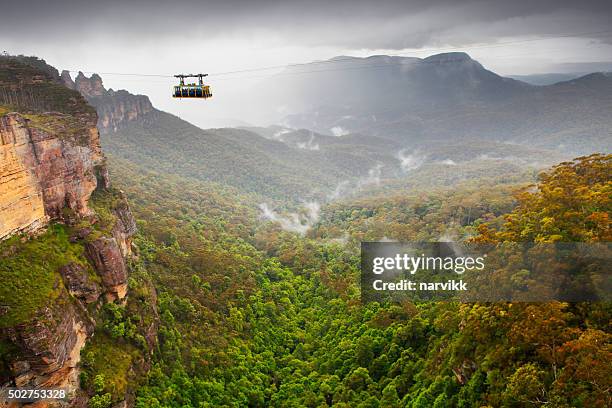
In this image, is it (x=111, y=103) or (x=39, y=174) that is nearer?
(x=39, y=174)

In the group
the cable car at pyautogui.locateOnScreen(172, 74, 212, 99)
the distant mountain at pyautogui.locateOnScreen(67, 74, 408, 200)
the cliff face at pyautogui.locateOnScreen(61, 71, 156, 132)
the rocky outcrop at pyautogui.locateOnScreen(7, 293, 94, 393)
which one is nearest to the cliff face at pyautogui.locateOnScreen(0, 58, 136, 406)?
the rocky outcrop at pyautogui.locateOnScreen(7, 293, 94, 393)

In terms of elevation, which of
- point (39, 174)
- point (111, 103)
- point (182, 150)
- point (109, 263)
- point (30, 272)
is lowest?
point (182, 150)

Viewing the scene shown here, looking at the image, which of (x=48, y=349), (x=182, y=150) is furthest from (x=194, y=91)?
(x=182, y=150)

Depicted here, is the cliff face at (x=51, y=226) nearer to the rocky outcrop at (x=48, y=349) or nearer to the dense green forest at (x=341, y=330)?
the rocky outcrop at (x=48, y=349)

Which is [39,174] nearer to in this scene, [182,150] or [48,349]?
[48,349]

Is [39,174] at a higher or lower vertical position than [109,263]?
higher

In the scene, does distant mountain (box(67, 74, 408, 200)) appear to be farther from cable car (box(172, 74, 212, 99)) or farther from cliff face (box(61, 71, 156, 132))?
cable car (box(172, 74, 212, 99))

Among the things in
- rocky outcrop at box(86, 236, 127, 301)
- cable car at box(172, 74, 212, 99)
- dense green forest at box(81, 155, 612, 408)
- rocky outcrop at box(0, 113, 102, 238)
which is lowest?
dense green forest at box(81, 155, 612, 408)
